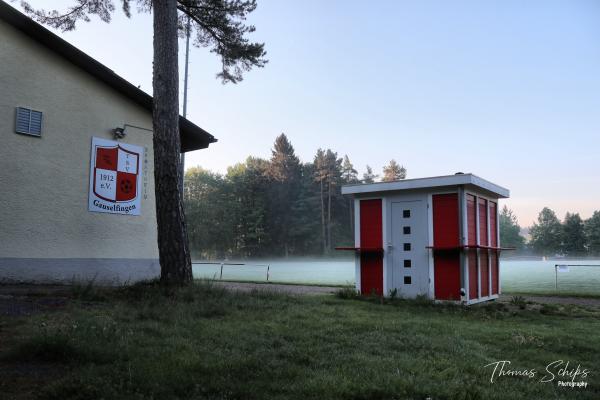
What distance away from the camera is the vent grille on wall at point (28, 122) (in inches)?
384

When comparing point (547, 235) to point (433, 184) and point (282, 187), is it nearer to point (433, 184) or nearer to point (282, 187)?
point (282, 187)

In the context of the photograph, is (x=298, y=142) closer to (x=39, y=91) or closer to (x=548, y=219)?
(x=39, y=91)

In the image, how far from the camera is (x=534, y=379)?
13.2ft

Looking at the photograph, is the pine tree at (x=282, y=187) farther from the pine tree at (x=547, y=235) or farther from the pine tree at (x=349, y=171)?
the pine tree at (x=547, y=235)

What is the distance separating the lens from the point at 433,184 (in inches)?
413

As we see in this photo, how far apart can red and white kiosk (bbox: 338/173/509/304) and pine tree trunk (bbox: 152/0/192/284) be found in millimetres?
4657

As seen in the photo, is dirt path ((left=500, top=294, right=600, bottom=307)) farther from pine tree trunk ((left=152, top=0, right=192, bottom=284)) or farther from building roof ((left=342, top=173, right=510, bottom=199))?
pine tree trunk ((left=152, top=0, right=192, bottom=284))

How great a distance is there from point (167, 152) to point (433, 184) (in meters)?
6.03

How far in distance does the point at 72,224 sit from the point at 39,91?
3128mm

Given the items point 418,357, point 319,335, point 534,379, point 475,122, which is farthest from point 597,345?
point 475,122

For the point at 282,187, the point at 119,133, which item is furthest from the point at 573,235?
the point at 119,133

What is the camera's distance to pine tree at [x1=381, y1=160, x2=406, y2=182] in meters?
68.2

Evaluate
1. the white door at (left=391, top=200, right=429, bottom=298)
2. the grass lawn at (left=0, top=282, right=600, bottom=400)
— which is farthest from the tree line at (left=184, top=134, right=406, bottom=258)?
the grass lawn at (left=0, top=282, right=600, bottom=400)

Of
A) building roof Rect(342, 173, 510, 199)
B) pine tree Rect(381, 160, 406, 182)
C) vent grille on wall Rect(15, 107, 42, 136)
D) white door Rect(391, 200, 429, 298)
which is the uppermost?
pine tree Rect(381, 160, 406, 182)
